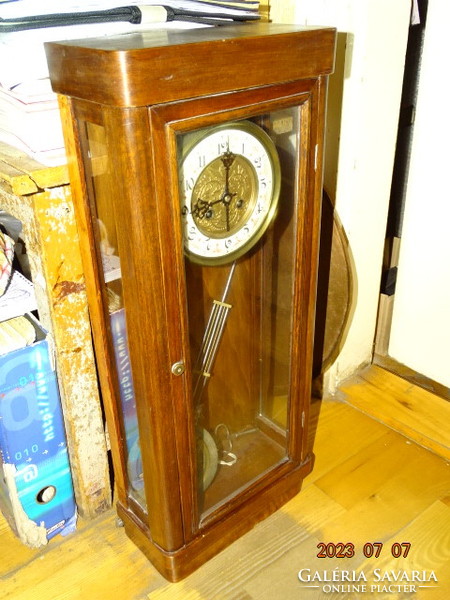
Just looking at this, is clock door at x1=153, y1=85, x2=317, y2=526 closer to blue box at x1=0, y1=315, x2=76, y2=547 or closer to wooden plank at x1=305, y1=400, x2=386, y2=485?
wooden plank at x1=305, y1=400, x2=386, y2=485

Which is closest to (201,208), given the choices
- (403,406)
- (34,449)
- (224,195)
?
(224,195)

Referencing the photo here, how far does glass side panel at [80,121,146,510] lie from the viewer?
0.89 metres

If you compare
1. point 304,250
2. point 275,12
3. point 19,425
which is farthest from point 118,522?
point 275,12

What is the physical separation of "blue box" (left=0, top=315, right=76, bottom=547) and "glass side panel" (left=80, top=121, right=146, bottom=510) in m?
0.15

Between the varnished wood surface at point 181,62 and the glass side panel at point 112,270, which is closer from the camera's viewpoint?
the varnished wood surface at point 181,62

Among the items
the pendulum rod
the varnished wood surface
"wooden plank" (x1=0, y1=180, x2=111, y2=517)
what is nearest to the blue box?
"wooden plank" (x1=0, y1=180, x2=111, y2=517)

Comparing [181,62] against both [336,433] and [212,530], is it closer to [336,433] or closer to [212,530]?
[212,530]

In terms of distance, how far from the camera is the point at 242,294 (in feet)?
3.78

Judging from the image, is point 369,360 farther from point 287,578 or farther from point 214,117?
point 214,117

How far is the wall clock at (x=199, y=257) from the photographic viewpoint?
80cm

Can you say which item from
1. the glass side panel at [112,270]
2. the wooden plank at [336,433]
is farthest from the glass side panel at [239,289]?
the wooden plank at [336,433]

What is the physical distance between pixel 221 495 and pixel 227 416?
0.51 feet

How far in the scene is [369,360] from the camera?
70.7 inches

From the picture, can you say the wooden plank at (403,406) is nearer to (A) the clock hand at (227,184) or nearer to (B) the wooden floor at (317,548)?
(B) the wooden floor at (317,548)
